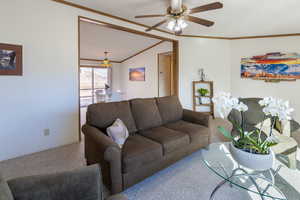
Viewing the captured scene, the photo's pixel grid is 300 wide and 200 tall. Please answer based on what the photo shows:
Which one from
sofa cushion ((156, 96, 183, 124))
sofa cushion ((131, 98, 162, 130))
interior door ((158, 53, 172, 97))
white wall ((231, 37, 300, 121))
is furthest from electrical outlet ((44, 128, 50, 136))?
white wall ((231, 37, 300, 121))

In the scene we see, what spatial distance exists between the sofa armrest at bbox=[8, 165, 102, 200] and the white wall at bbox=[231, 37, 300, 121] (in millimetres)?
4972

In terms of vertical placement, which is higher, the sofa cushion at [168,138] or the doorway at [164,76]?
the doorway at [164,76]

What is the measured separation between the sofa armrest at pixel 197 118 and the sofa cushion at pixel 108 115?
1.12m

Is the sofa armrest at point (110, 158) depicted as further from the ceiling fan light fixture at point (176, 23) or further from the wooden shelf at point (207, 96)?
the wooden shelf at point (207, 96)

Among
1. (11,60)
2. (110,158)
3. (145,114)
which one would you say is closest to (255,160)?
(110,158)

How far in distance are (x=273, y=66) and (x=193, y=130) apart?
3.53 meters

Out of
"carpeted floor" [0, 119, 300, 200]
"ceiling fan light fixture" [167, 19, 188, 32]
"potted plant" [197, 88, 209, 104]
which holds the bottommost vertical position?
"carpeted floor" [0, 119, 300, 200]

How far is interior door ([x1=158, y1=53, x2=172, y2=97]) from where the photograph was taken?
608 cm

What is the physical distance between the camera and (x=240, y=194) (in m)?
1.75

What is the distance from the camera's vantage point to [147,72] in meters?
6.50

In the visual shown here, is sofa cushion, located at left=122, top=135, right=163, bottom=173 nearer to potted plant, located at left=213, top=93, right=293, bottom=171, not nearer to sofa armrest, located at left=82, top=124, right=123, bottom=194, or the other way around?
sofa armrest, located at left=82, top=124, right=123, bottom=194

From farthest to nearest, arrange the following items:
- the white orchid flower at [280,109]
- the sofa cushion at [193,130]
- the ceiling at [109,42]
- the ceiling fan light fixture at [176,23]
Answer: the ceiling at [109,42], the ceiling fan light fixture at [176,23], the sofa cushion at [193,130], the white orchid flower at [280,109]

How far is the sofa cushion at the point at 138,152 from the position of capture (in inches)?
67.5

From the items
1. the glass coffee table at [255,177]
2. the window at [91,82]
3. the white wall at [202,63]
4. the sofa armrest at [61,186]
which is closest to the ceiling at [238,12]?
the white wall at [202,63]
